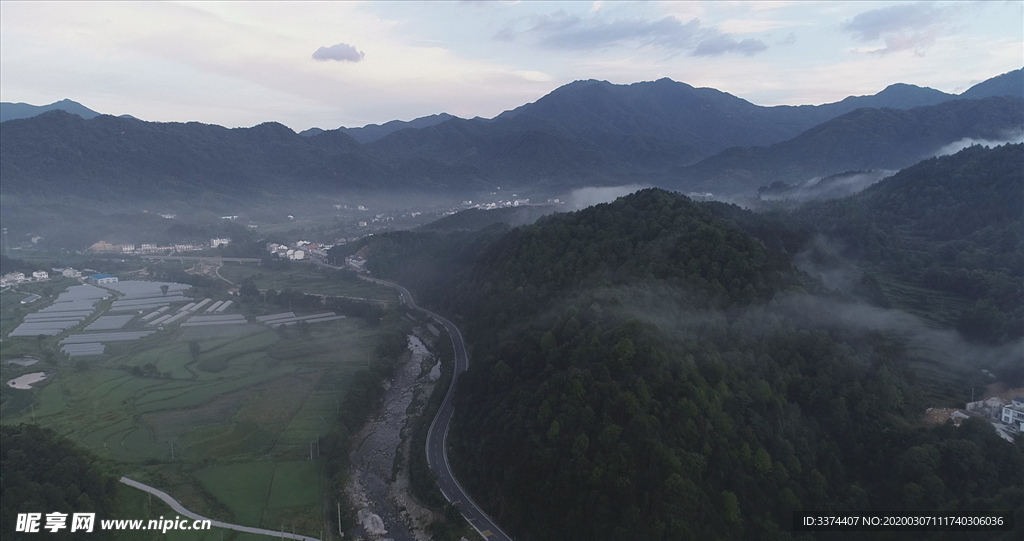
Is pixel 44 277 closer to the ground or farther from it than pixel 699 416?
closer to the ground

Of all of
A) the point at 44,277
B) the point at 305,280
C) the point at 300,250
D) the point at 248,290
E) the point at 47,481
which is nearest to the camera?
the point at 47,481

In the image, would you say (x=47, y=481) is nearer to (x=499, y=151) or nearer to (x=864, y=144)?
(x=864, y=144)

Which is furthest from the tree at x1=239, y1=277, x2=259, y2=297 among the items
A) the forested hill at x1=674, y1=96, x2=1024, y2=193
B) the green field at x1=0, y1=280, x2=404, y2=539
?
the forested hill at x1=674, y1=96, x2=1024, y2=193

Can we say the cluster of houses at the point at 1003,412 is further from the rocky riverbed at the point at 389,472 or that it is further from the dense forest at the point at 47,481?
the dense forest at the point at 47,481

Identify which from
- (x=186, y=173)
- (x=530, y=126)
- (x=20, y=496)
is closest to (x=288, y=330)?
(x=20, y=496)

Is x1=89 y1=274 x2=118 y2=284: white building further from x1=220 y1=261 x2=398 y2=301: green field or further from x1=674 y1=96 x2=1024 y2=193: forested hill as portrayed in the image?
x1=674 y1=96 x2=1024 y2=193: forested hill

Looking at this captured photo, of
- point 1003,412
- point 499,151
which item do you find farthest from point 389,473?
point 499,151

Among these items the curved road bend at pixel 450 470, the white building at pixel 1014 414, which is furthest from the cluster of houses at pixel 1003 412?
the curved road bend at pixel 450 470
